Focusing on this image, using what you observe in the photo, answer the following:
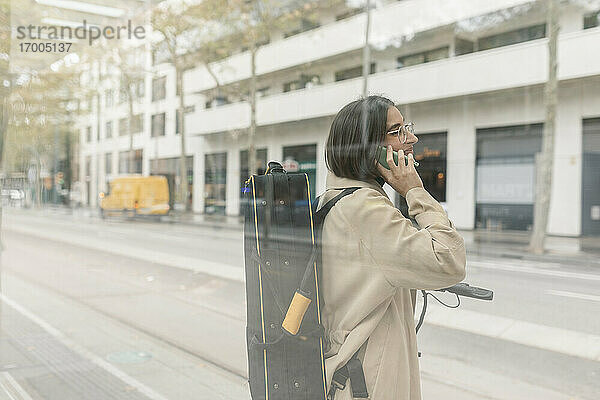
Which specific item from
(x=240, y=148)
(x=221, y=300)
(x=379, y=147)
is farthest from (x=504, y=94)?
(x=221, y=300)

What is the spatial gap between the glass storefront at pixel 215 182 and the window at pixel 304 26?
96 cm

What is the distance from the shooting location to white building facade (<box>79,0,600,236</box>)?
295 centimetres

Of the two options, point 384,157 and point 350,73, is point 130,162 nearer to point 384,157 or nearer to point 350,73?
point 350,73

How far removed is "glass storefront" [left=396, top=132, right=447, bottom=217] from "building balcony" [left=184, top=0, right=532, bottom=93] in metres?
0.70

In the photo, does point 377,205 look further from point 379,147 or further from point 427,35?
point 427,35

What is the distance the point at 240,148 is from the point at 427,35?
5.00 ft

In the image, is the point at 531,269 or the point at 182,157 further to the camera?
the point at 182,157

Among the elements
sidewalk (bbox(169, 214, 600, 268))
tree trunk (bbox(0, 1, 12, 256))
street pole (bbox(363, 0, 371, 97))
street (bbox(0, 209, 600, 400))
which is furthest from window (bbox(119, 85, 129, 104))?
street pole (bbox(363, 0, 371, 97))

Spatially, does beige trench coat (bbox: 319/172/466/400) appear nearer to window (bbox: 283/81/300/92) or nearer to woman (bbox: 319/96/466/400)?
woman (bbox: 319/96/466/400)

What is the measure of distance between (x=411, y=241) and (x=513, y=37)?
227 centimetres

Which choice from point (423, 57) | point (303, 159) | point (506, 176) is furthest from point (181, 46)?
point (506, 176)

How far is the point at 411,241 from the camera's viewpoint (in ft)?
3.89

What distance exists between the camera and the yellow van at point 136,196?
4637 millimetres

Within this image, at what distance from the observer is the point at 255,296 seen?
1.44 metres
